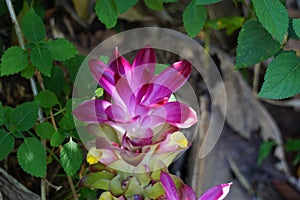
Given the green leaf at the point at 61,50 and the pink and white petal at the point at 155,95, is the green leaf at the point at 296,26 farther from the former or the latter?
the green leaf at the point at 61,50

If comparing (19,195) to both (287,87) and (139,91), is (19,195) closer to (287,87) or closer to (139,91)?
(139,91)

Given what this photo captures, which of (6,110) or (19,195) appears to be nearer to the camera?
(6,110)

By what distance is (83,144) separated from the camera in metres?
1.41

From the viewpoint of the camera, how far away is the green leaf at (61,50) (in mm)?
1505

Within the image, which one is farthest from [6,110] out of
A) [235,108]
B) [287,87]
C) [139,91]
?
[235,108]

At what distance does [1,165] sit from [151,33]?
814mm

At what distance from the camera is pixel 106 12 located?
5.12 ft

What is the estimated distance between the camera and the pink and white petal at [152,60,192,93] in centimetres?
124

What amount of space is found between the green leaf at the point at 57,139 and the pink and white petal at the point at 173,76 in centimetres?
30

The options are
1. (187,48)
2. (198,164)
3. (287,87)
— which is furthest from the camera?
(187,48)

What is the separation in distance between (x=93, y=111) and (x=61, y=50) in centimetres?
33

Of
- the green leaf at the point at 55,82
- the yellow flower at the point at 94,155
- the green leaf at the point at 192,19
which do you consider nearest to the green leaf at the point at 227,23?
the green leaf at the point at 192,19

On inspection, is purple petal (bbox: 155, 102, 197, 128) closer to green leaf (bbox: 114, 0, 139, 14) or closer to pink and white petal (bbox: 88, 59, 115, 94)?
pink and white petal (bbox: 88, 59, 115, 94)

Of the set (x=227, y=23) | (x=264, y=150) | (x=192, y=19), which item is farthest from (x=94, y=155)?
(x=264, y=150)
